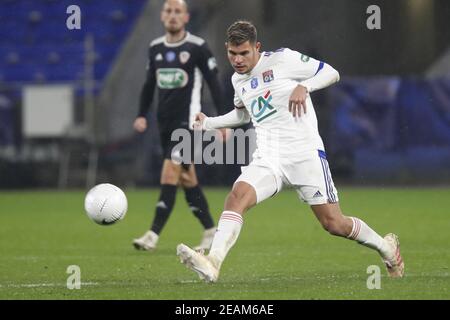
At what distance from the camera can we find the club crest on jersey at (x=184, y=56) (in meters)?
9.57

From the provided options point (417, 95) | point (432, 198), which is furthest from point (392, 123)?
point (432, 198)

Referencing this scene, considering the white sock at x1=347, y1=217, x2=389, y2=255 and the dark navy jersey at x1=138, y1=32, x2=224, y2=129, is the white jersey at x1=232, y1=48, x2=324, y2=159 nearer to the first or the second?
the white sock at x1=347, y1=217, x2=389, y2=255

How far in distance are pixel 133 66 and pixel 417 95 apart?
518 centimetres

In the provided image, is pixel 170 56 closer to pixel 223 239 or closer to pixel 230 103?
pixel 223 239

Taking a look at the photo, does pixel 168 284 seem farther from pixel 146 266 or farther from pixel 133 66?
pixel 133 66

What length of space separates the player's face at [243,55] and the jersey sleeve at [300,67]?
0.25 metres

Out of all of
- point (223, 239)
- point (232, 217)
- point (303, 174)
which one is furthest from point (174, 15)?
point (223, 239)

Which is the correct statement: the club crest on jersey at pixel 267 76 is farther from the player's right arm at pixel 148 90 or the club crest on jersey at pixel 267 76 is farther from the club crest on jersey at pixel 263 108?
the player's right arm at pixel 148 90

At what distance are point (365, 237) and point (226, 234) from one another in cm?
109

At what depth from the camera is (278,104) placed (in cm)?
669

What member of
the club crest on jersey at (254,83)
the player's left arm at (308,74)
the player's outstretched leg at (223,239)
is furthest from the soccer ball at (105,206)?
the player's left arm at (308,74)

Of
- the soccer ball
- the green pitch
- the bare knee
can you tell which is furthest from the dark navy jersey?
the bare knee

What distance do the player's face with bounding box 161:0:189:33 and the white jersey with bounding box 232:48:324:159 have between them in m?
2.79

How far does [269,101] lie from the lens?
6699mm
